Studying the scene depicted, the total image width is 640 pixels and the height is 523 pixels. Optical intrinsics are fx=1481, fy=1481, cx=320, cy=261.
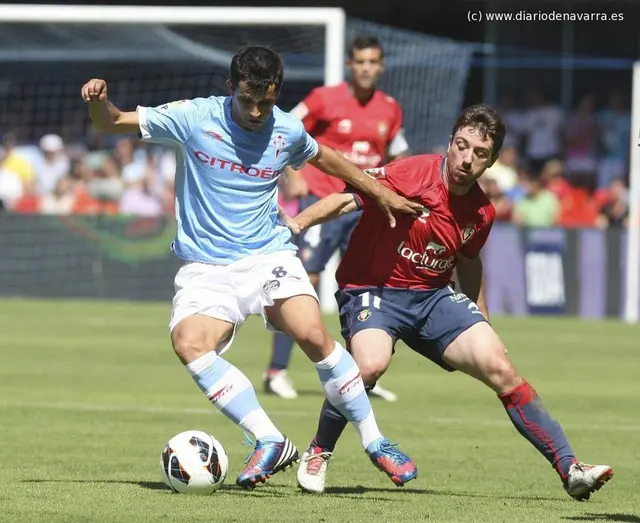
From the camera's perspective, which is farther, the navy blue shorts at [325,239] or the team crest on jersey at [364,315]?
the navy blue shorts at [325,239]

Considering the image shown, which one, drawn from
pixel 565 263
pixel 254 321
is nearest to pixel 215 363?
pixel 254 321

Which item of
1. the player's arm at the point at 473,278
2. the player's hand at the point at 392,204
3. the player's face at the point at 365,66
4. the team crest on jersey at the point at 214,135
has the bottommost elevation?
the player's arm at the point at 473,278

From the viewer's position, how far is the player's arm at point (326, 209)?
7.07 metres

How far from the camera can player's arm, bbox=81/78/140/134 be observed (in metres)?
6.57

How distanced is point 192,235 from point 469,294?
1.51 meters

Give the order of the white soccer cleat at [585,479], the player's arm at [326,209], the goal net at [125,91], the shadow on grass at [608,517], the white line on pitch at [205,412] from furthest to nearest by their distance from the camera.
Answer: the goal net at [125,91], the white line on pitch at [205,412], the player's arm at [326,209], the white soccer cleat at [585,479], the shadow on grass at [608,517]

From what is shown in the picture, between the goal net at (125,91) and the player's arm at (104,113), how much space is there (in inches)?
459

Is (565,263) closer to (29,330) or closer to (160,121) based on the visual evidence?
(29,330)

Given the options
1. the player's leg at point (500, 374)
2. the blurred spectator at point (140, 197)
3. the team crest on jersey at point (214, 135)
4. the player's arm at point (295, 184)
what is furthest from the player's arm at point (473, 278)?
the blurred spectator at point (140, 197)

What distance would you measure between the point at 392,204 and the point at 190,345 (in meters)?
1.20

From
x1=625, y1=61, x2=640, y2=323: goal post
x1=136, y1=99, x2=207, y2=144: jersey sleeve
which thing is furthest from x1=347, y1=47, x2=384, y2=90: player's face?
x1=625, y1=61, x2=640, y2=323: goal post

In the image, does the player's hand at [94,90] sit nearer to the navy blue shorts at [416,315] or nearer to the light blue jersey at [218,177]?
the light blue jersey at [218,177]

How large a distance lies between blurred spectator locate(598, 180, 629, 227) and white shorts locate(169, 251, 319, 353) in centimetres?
1523

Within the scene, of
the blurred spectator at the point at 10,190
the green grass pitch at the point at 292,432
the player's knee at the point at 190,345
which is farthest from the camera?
the blurred spectator at the point at 10,190
